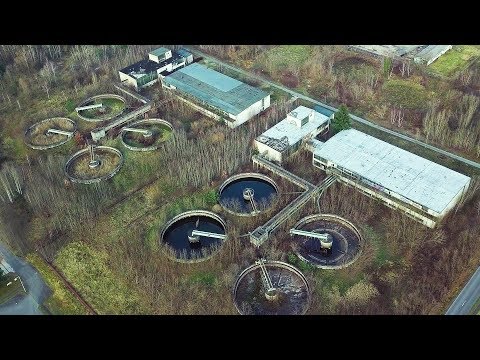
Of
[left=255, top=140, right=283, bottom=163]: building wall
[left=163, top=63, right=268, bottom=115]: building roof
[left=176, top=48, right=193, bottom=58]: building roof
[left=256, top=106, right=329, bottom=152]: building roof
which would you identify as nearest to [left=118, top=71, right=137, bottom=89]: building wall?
[left=163, top=63, right=268, bottom=115]: building roof

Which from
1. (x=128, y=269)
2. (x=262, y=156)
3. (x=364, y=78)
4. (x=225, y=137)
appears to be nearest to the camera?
(x=128, y=269)

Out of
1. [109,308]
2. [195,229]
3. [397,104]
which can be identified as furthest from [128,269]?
[397,104]

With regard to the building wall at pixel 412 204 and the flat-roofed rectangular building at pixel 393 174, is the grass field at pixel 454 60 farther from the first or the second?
the building wall at pixel 412 204

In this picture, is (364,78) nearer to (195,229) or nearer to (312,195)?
(312,195)

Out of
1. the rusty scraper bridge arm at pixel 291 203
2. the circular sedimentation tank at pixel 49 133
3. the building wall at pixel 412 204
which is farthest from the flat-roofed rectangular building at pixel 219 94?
the building wall at pixel 412 204

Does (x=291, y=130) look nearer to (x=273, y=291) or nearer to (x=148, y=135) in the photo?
(x=148, y=135)

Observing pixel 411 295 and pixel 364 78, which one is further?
pixel 364 78

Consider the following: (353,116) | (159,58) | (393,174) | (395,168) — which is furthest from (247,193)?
(159,58)
